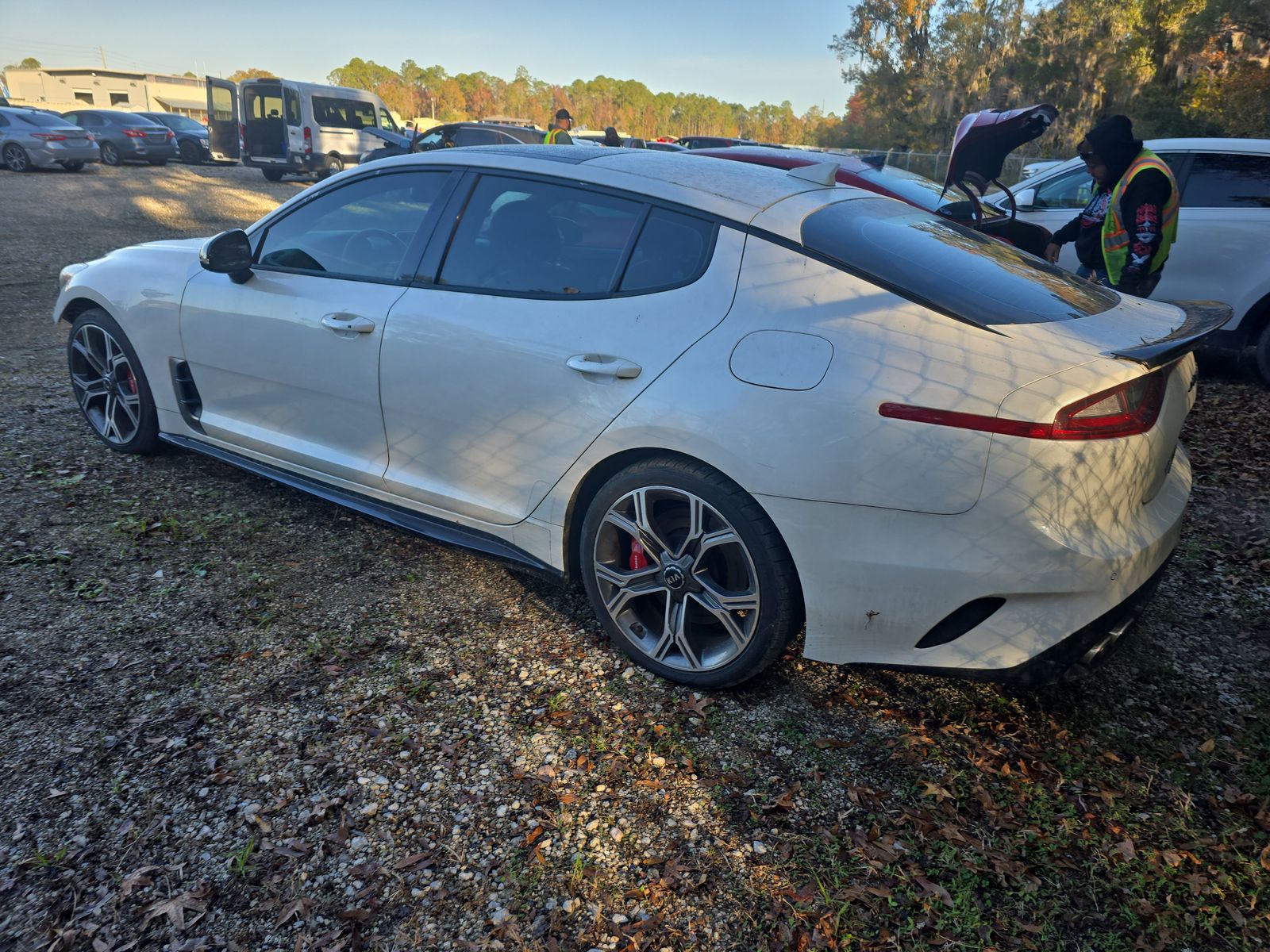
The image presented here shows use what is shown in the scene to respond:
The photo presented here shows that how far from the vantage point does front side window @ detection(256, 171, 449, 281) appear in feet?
11.7

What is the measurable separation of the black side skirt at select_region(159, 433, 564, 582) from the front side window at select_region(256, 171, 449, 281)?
90 centimetres

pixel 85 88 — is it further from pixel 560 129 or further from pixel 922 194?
pixel 922 194

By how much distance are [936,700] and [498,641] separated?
1.53 m

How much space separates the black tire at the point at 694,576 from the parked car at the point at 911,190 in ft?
12.8

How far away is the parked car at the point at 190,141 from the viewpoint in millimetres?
28766

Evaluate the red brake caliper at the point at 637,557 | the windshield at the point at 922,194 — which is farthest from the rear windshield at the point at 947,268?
the windshield at the point at 922,194

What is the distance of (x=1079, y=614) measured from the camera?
2.45 m

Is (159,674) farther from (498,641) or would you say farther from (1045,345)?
(1045,345)

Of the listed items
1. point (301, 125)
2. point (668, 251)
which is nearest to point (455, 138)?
point (301, 125)

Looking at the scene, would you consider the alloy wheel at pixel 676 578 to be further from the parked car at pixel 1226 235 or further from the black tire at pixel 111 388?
the parked car at pixel 1226 235

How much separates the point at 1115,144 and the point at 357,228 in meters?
4.15

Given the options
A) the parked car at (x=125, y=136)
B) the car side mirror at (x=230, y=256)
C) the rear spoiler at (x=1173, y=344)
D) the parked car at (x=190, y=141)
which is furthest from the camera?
the parked car at (x=190, y=141)

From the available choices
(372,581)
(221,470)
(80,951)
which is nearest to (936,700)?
(372,581)

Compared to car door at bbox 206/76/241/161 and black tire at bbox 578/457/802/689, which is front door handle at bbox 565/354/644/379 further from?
car door at bbox 206/76/241/161
